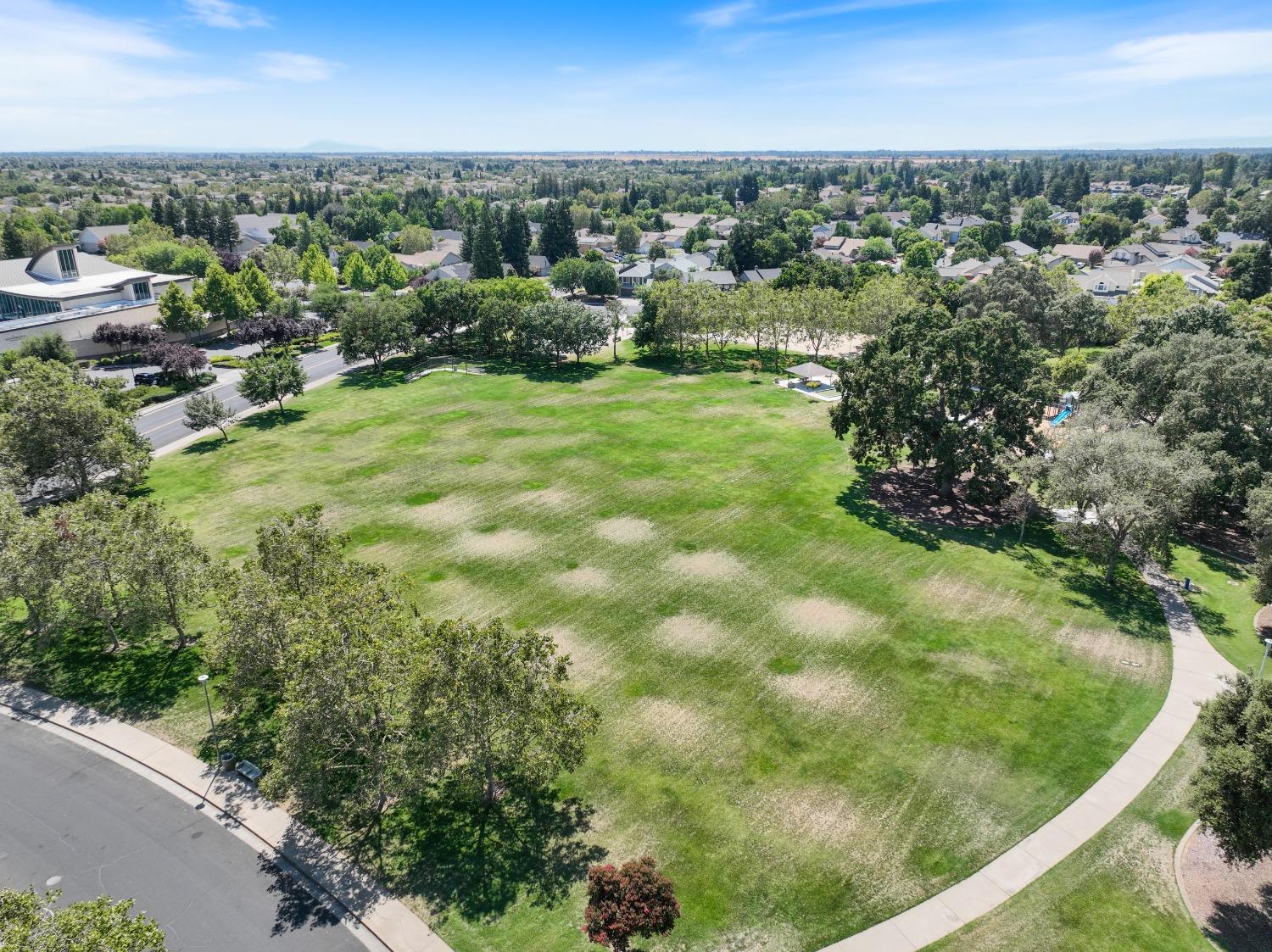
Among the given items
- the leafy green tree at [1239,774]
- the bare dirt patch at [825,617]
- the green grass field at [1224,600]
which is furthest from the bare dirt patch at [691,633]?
the green grass field at [1224,600]

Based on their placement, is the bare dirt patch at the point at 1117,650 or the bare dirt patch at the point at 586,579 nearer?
the bare dirt patch at the point at 1117,650

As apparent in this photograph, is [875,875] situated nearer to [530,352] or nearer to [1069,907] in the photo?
[1069,907]

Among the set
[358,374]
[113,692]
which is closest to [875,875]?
[113,692]

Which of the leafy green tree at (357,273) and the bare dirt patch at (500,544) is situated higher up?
the leafy green tree at (357,273)

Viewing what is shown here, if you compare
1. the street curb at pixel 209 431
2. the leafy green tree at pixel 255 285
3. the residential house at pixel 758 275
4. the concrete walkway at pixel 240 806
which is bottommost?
the concrete walkway at pixel 240 806

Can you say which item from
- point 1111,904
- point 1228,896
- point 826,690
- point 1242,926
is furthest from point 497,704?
point 1228,896

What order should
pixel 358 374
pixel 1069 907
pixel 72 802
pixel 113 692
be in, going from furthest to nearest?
pixel 358 374
pixel 113 692
pixel 72 802
pixel 1069 907

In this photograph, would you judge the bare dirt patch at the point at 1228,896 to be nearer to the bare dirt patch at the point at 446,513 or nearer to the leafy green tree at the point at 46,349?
the bare dirt patch at the point at 446,513

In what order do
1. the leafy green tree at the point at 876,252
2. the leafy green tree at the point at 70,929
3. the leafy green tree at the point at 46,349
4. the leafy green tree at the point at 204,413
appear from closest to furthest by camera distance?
the leafy green tree at the point at 70,929, the leafy green tree at the point at 204,413, the leafy green tree at the point at 46,349, the leafy green tree at the point at 876,252
